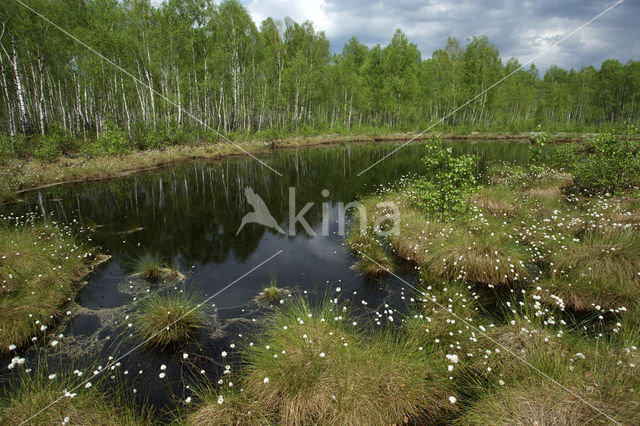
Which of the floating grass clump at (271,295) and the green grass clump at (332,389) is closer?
the green grass clump at (332,389)

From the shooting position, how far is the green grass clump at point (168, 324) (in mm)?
6980

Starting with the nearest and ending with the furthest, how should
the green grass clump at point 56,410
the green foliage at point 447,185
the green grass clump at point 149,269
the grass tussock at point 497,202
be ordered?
the green grass clump at point 56,410
the green grass clump at point 149,269
the green foliage at point 447,185
the grass tussock at point 497,202

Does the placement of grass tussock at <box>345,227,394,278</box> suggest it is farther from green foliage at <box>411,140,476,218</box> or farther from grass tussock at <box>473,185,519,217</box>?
grass tussock at <box>473,185,519,217</box>

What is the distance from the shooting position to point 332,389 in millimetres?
4824

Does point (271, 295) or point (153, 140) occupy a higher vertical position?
point (153, 140)

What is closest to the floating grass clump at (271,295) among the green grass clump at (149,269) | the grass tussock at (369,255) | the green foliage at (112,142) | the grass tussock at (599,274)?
the grass tussock at (369,255)

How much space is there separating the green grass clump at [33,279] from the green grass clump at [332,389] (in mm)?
4342

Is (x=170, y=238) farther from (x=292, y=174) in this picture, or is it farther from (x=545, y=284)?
(x=292, y=174)

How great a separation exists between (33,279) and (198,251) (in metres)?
5.00

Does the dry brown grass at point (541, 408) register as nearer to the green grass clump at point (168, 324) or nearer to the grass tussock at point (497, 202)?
the green grass clump at point (168, 324)

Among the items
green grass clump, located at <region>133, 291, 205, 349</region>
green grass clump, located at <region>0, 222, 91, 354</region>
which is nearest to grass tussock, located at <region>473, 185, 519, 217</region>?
green grass clump, located at <region>133, 291, 205, 349</region>

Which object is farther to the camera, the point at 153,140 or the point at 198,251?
the point at 153,140

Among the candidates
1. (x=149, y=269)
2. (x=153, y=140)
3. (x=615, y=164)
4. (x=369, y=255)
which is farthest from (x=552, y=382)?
(x=153, y=140)

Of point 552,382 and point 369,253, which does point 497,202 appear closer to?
point 369,253
